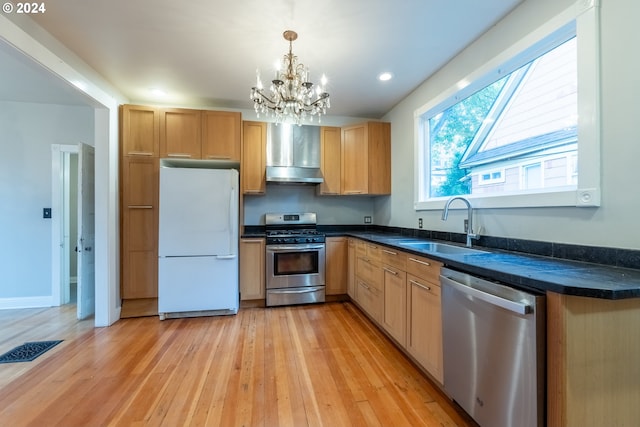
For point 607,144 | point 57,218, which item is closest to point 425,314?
point 607,144

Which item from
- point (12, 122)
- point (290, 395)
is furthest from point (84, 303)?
point (290, 395)

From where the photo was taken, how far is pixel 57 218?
11.2ft

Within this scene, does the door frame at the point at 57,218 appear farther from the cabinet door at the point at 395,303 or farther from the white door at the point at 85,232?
the cabinet door at the point at 395,303

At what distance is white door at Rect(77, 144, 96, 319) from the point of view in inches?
118

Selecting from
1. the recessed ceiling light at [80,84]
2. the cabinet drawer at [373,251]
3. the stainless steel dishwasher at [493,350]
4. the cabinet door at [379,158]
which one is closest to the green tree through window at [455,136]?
the cabinet door at [379,158]

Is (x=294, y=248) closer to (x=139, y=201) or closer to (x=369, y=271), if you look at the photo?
(x=369, y=271)

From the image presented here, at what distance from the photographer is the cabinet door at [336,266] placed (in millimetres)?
3656

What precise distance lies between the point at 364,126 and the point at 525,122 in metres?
2.09

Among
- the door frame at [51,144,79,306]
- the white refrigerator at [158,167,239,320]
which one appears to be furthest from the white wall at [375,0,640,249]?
the door frame at [51,144,79,306]

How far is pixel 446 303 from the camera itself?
64.9 inches

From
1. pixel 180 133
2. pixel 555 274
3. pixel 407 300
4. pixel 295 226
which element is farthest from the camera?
pixel 295 226

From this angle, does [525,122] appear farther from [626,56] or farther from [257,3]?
[257,3]

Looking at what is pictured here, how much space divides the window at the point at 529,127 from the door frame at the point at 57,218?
4591 mm

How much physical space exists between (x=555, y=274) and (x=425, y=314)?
902 mm
